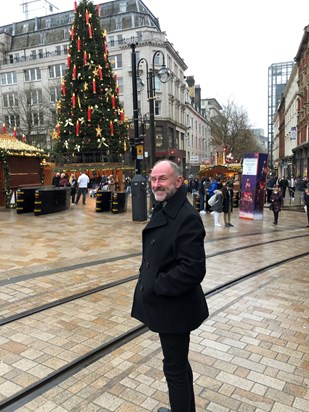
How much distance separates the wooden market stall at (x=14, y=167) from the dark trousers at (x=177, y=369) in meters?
15.1

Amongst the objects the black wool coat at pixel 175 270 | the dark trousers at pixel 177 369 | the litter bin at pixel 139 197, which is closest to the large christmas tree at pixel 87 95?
the litter bin at pixel 139 197

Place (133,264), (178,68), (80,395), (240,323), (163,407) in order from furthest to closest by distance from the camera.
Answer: (178,68) → (133,264) → (240,323) → (80,395) → (163,407)

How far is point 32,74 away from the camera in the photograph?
165 feet

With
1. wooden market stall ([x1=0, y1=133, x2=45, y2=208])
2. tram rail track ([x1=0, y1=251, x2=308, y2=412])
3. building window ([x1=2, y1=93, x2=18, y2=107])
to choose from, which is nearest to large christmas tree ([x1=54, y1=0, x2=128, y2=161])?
wooden market stall ([x1=0, y1=133, x2=45, y2=208])

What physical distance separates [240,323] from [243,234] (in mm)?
7464

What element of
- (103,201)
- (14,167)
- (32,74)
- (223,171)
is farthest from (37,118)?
(103,201)

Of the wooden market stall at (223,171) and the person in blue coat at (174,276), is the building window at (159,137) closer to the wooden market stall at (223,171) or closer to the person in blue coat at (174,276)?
the wooden market stall at (223,171)

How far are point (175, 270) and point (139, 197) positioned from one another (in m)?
11.1

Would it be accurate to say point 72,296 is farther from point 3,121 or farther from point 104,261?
point 3,121

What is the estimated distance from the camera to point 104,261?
7.55 m

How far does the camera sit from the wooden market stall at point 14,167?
52.3 feet

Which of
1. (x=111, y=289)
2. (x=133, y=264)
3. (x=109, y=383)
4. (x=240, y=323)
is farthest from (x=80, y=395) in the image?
(x=133, y=264)

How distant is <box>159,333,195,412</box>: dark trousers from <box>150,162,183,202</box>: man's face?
3.13ft

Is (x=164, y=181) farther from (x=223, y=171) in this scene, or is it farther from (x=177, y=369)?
(x=223, y=171)
